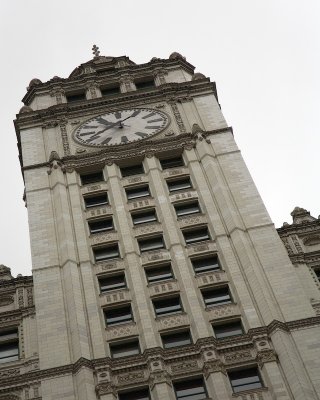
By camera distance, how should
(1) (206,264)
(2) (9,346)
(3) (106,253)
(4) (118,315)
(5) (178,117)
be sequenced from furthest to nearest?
(5) (178,117)
(3) (106,253)
(1) (206,264)
(2) (9,346)
(4) (118,315)

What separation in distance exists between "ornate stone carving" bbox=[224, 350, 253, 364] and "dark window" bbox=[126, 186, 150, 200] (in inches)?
535

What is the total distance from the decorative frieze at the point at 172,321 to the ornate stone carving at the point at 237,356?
2.73 m

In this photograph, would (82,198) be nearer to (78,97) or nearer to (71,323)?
(71,323)

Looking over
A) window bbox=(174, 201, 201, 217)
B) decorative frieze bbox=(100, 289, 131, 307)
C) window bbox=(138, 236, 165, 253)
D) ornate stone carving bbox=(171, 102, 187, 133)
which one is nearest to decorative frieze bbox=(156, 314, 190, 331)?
decorative frieze bbox=(100, 289, 131, 307)

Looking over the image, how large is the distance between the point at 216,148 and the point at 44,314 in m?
16.2

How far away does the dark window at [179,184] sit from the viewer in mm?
46250

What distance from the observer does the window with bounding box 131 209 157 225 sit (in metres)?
43.8

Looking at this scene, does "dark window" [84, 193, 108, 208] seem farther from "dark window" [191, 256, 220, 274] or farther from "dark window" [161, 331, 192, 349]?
"dark window" [161, 331, 192, 349]

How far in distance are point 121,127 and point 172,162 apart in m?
5.07

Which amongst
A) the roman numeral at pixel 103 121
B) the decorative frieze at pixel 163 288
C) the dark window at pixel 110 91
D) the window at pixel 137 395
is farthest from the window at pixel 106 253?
the dark window at pixel 110 91

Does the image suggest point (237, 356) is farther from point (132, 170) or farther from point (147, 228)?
point (132, 170)

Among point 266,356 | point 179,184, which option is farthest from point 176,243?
point 266,356

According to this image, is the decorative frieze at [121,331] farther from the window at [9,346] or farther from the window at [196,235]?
the window at [196,235]

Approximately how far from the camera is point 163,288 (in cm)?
3859
